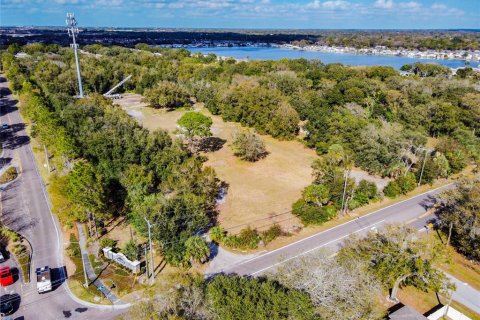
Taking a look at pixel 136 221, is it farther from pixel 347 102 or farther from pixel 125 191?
pixel 347 102

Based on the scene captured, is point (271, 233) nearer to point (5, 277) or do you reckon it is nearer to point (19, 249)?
point (5, 277)

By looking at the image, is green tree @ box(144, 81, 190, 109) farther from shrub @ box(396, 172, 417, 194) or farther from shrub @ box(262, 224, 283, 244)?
shrub @ box(396, 172, 417, 194)

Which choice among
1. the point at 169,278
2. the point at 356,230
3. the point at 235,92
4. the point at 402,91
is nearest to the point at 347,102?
the point at 402,91

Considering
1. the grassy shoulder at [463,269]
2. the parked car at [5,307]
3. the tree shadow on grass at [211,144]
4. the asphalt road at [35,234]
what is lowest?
the tree shadow on grass at [211,144]

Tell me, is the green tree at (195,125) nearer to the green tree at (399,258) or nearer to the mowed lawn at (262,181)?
the mowed lawn at (262,181)

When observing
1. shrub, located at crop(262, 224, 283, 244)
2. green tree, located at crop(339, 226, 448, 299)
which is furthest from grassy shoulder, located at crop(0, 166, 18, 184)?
green tree, located at crop(339, 226, 448, 299)

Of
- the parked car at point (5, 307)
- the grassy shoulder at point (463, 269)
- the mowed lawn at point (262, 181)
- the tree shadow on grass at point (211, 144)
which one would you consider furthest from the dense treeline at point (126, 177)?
the grassy shoulder at point (463, 269)
